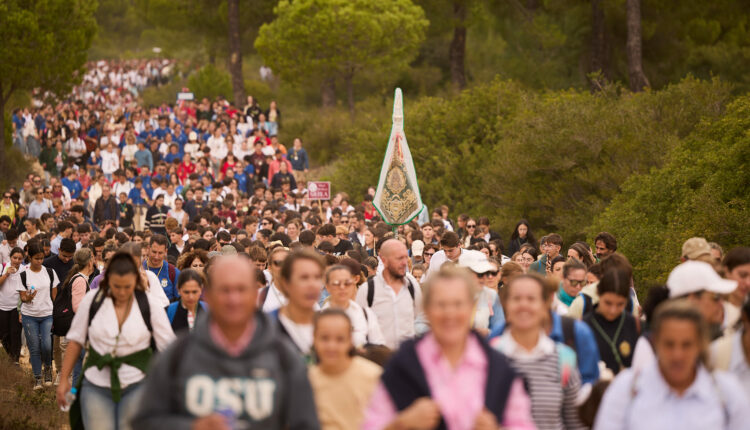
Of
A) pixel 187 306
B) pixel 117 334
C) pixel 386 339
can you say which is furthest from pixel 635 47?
pixel 117 334

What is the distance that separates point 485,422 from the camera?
4.04 m

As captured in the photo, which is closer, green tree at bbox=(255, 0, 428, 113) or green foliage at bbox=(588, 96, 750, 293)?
green foliage at bbox=(588, 96, 750, 293)

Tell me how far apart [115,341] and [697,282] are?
12.6 feet

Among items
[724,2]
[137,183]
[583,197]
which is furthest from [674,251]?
[724,2]

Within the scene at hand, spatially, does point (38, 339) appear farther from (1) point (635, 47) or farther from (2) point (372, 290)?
(1) point (635, 47)

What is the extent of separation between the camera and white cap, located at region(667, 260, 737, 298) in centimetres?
575

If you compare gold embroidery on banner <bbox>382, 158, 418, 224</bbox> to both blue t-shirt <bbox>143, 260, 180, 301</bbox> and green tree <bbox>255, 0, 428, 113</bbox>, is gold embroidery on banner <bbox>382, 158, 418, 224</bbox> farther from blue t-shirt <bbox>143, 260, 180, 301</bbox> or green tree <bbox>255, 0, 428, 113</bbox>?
green tree <bbox>255, 0, 428, 113</bbox>

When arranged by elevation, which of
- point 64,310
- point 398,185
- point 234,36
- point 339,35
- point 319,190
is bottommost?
point 64,310

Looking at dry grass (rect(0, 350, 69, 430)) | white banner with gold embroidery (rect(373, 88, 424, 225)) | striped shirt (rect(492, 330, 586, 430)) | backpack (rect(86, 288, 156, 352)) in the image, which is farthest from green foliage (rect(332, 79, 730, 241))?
striped shirt (rect(492, 330, 586, 430))

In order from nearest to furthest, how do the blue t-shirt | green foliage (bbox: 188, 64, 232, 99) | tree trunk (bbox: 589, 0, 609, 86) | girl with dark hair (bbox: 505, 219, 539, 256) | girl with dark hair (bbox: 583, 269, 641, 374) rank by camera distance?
1. girl with dark hair (bbox: 583, 269, 641, 374)
2. the blue t-shirt
3. girl with dark hair (bbox: 505, 219, 539, 256)
4. tree trunk (bbox: 589, 0, 609, 86)
5. green foliage (bbox: 188, 64, 232, 99)

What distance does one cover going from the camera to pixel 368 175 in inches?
1133

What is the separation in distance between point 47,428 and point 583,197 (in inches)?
551

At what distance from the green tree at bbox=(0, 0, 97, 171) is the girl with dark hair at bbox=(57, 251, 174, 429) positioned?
78.6ft

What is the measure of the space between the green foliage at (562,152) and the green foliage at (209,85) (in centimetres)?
2397
